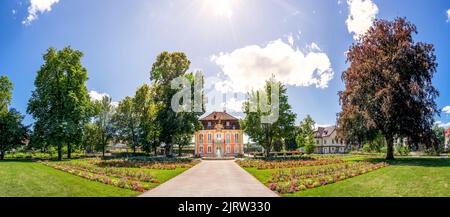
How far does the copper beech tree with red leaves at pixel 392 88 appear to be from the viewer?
84.1 feet

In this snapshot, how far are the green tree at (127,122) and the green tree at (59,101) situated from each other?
32.2 feet

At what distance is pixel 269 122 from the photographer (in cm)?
4300

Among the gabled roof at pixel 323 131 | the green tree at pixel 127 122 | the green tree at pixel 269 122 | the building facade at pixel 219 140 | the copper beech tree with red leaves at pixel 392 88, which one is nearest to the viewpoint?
the copper beech tree with red leaves at pixel 392 88

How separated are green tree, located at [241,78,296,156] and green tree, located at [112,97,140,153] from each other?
1733 cm

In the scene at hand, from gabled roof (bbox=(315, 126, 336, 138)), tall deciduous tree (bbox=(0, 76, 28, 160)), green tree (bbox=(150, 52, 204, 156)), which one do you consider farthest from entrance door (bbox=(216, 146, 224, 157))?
gabled roof (bbox=(315, 126, 336, 138))

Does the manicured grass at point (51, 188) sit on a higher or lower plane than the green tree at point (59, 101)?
lower

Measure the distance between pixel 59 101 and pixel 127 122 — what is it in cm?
1216

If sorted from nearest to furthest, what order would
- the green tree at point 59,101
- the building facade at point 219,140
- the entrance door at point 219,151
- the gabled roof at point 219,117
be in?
1. the green tree at point 59,101
2. the entrance door at point 219,151
3. the building facade at point 219,140
4. the gabled roof at point 219,117

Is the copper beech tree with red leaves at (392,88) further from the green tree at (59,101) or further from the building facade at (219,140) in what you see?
the building facade at (219,140)

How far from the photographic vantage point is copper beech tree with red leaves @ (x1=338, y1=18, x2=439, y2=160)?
1009 inches

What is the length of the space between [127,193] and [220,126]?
5024 cm

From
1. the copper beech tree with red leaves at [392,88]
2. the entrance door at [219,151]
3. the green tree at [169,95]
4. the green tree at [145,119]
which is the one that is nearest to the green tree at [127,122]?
the green tree at [145,119]

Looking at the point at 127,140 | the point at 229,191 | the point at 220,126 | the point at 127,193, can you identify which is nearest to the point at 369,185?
the point at 229,191

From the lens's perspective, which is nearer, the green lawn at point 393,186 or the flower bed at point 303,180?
the green lawn at point 393,186
